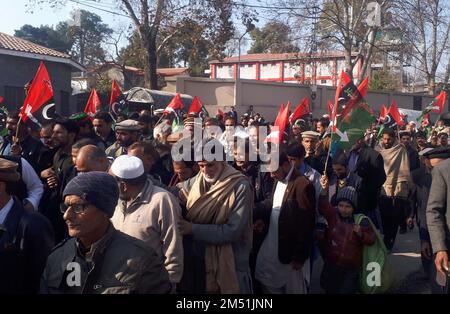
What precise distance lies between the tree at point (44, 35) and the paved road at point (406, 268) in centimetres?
5338

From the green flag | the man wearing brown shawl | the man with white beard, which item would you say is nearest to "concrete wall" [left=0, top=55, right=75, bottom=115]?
the man wearing brown shawl

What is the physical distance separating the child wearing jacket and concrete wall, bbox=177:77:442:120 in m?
19.9

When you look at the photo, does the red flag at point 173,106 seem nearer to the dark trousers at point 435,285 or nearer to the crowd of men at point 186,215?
the crowd of men at point 186,215

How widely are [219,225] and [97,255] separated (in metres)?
1.49

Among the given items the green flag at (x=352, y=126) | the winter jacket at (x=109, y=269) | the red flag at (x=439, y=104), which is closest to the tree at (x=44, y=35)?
the red flag at (x=439, y=104)

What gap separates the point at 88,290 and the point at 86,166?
5.96 feet

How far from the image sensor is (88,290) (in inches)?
102

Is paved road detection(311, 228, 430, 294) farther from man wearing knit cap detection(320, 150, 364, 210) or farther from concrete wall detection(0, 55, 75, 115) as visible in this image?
concrete wall detection(0, 55, 75, 115)

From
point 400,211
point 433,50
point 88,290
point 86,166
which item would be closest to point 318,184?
point 86,166

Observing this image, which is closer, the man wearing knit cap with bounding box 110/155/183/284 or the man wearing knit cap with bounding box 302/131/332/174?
the man wearing knit cap with bounding box 110/155/183/284

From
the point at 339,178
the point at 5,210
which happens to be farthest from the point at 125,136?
the point at 5,210

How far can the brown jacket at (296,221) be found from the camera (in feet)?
14.7

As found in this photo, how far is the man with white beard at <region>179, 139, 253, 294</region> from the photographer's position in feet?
13.0

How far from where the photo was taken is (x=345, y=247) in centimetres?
530
